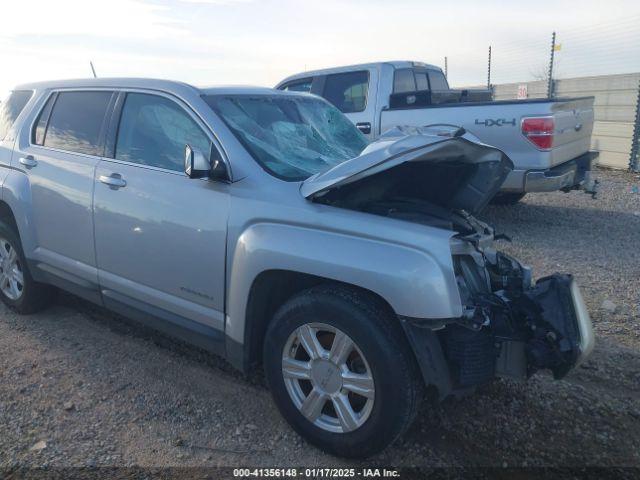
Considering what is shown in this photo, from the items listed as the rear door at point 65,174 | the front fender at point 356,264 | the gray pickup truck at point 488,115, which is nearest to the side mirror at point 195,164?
the front fender at point 356,264

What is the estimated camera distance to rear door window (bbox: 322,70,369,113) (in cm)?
822

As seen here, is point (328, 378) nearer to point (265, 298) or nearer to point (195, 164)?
point (265, 298)

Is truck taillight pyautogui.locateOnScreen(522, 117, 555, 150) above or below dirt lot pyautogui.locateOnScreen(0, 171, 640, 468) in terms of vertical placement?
above

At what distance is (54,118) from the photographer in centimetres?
445

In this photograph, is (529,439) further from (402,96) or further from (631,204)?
(631,204)

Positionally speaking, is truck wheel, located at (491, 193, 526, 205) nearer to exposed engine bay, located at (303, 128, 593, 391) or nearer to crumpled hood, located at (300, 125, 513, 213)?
crumpled hood, located at (300, 125, 513, 213)

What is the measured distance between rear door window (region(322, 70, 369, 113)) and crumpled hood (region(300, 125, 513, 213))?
4.60 metres

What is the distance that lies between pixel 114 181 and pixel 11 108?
1988 millimetres

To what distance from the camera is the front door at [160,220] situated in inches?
127

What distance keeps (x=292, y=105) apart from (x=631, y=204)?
7.13 meters

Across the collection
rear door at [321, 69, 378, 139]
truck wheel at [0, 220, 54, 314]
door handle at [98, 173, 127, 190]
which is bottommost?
truck wheel at [0, 220, 54, 314]

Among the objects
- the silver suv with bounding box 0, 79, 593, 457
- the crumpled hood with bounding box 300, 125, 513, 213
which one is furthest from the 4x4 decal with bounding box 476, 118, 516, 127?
the crumpled hood with bounding box 300, 125, 513, 213

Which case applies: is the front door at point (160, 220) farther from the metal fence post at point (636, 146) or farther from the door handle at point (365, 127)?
the metal fence post at point (636, 146)

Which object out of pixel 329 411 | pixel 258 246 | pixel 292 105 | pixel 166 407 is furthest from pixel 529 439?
pixel 292 105
